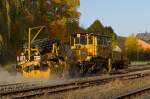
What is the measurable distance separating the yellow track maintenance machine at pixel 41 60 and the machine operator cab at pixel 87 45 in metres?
3.20

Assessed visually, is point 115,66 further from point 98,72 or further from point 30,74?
point 30,74

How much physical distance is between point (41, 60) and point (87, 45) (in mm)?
6356

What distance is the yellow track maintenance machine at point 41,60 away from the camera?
2650 centimetres

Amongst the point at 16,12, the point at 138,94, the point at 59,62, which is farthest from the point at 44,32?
the point at 138,94

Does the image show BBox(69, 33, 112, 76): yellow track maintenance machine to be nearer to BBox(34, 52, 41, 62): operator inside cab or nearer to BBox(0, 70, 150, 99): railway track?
BBox(34, 52, 41, 62): operator inside cab

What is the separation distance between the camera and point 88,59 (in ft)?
103

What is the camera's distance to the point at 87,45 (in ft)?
105

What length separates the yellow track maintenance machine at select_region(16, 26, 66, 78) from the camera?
86.9 feet

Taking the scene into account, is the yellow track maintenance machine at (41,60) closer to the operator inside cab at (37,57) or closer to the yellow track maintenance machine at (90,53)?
the operator inside cab at (37,57)

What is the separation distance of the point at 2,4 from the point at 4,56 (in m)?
5.40

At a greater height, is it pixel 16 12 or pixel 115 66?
pixel 16 12

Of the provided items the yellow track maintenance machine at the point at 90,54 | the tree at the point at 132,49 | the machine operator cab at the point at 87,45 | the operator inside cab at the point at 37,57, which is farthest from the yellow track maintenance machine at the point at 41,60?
the tree at the point at 132,49

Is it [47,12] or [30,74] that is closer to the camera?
[30,74]

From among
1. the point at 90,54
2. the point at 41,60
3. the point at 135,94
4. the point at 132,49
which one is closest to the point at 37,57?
the point at 41,60
